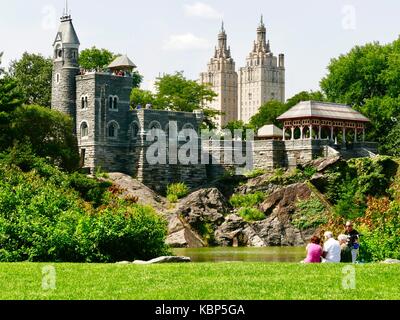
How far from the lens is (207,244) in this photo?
4934cm

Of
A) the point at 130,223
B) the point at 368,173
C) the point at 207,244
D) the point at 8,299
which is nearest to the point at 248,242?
the point at 207,244

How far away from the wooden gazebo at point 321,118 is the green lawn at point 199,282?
3828cm

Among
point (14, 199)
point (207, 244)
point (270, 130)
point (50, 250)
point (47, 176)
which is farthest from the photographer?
point (270, 130)

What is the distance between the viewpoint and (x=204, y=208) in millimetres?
52438

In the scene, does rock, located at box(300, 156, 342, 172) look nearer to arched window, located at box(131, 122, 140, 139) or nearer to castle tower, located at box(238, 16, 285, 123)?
arched window, located at box(131, 122, 140, 139)

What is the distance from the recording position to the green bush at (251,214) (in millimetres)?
52344

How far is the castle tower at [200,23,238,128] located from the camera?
551 feet

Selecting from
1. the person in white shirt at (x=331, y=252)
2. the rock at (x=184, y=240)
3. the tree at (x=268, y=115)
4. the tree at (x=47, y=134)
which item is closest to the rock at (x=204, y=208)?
the rock at (x=184, y=240)

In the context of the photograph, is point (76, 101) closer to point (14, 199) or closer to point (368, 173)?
point (368, 173)

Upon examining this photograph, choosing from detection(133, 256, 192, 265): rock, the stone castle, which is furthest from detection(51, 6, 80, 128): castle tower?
detection(133, 256, 192, 265): rock

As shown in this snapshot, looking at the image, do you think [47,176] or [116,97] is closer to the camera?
[47,176]

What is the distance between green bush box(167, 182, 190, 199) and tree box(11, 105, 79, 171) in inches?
236

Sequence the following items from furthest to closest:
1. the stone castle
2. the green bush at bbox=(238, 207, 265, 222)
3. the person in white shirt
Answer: the stone castle
the green bush at bbox=(238, 207, 265, 222)
the person in white shirt
